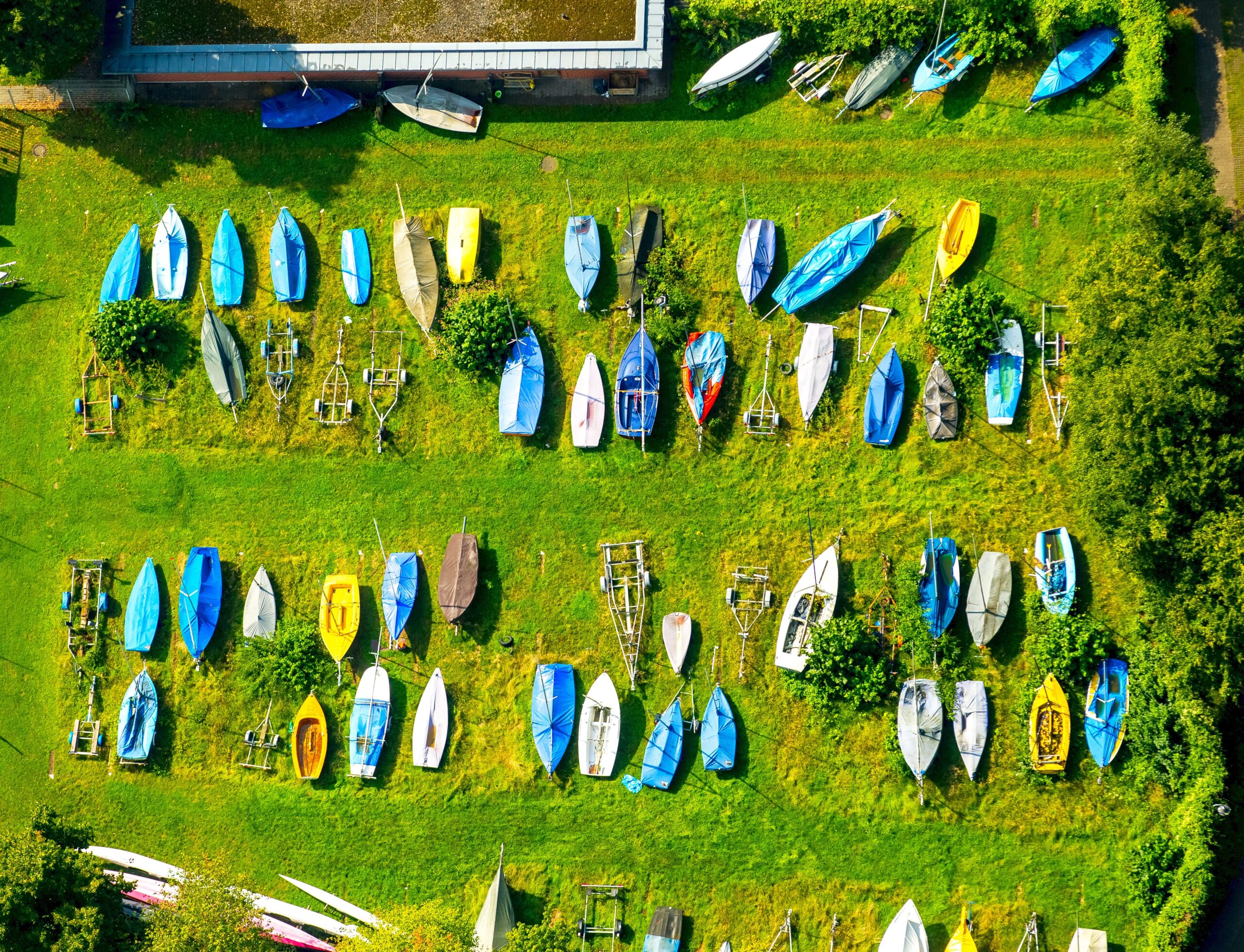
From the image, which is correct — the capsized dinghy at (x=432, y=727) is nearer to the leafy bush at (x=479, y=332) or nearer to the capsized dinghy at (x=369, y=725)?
the capsized dinghy at (x=369, y=725)

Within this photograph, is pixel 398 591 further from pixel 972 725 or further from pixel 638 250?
pixel 972 725

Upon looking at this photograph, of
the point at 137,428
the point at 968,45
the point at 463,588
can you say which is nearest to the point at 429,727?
the point at 463,588

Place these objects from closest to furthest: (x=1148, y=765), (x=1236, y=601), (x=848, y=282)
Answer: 1. (x=1236, y=601)
2. (x=1148, y=765)
3. (x=848, y=282)

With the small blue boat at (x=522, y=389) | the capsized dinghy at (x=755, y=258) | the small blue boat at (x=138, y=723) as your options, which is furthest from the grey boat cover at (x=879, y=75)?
the small blue boat at (x=138, y=723)

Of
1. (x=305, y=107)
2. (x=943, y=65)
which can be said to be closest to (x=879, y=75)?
(x=943, y=65)

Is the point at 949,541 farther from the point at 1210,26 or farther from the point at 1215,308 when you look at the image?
the point at 1210,26

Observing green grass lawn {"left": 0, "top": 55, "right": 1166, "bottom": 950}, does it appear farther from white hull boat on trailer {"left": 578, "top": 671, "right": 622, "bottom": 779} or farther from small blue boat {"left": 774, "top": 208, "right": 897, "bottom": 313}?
small blue boat {"left": 774, "top": 208, "right": 897, "bottom": 313}

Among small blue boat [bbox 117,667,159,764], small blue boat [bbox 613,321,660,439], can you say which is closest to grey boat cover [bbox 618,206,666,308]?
small blue boat [bbox 613,321,660,439]
